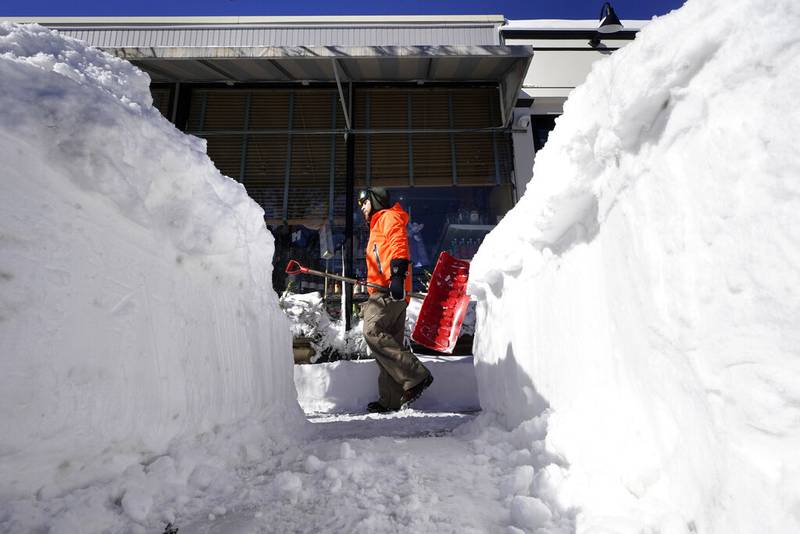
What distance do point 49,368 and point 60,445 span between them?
0.20 meters

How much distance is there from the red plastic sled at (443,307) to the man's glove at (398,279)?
0.27 m

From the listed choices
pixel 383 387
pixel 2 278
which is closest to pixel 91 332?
pixel 2 278

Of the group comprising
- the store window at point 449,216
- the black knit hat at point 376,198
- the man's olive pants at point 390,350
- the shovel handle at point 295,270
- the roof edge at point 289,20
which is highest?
the roof edge at point 289,20

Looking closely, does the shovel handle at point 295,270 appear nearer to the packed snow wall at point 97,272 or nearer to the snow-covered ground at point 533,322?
the snow-covered ground at point 533,322

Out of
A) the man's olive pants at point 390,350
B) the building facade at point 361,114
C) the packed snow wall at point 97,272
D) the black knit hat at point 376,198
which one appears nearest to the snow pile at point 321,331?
the building facade at point 361,114

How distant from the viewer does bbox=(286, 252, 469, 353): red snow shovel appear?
150 inches

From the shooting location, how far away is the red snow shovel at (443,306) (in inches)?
150

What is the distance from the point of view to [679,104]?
2.92 ft

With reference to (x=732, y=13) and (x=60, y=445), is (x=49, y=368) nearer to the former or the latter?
(x=60, y=445)

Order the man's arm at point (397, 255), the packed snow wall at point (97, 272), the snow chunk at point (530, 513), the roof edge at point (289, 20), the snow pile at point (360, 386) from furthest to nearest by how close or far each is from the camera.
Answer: the roof edge at point (289, 20)
the snow pile at point (360, 386)
the man's arm at point (397, 255)
the snow chunk at point (530, 513)
the packed snow wall at point (97, 272)

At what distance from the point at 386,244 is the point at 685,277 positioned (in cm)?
323

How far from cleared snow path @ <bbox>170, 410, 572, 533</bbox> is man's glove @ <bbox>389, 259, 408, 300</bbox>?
1700 millimetres

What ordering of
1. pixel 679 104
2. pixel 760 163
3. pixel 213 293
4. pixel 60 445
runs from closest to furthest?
pixel 760 163
pixel 679 104
pixel 60 445
pixel 213 293

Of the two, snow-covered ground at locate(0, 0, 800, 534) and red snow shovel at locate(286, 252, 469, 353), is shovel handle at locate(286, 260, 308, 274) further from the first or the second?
snow-covered ground at locate(0, 0, 800, 534)
